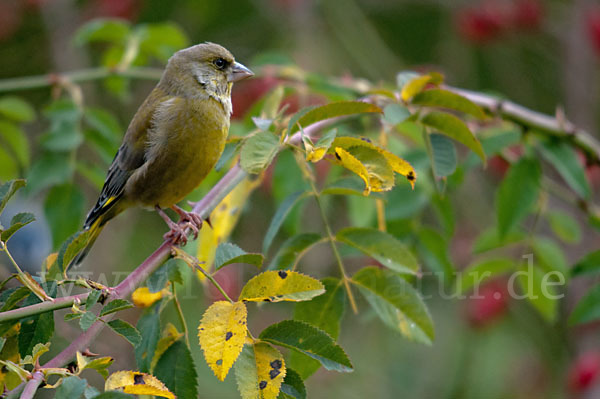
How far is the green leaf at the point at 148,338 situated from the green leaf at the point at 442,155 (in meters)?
0.85

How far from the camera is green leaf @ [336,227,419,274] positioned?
6.12 ft

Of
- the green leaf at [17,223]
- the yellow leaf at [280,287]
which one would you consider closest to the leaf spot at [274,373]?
the yellow leaf at [280,287]

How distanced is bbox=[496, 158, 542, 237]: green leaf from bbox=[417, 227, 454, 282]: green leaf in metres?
0.23

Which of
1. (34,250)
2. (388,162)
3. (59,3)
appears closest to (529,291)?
(388,162)

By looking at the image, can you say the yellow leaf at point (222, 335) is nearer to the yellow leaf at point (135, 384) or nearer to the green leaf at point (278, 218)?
the yellow leaf at point (135, 384)

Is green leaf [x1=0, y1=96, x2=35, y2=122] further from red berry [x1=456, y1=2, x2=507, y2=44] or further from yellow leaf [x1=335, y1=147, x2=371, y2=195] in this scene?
red berry [x1=456, y1=2, x2=507, y2=44]

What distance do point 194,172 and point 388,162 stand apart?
1.04 meters

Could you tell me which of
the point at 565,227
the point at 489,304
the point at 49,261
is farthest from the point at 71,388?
the point at 489,304

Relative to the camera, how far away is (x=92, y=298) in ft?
4.55

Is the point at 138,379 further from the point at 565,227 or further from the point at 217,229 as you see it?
the point at 565,227

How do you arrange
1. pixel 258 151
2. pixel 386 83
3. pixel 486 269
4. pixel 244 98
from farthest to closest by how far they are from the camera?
pixel 244 98, pixel 386 83, pixel 486 269, pixel 258 151

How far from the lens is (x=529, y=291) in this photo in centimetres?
273

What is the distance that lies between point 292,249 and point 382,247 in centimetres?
25

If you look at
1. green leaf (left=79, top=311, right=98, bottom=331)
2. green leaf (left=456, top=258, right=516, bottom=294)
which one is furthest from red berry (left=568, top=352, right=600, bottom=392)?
green leaf (left=79, top=311, right=98, bottom=331)
